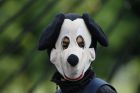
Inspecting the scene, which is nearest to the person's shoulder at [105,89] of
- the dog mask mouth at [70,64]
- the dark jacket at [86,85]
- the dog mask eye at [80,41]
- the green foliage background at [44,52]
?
the dark jacket at [86,85]

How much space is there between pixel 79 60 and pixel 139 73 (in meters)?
2.70

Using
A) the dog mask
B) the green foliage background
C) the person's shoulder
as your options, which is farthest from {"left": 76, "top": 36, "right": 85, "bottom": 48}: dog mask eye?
the green foliage background

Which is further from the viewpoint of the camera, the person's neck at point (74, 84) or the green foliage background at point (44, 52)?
the green foliage background at point (44, 52)

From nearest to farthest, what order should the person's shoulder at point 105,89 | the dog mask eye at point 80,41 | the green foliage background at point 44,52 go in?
the person's shoulder at point 105,89 < the dog mask eye at point 80,41 < the green foliage background at point 44,52

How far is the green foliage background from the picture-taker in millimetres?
5500

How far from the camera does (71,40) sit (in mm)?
2916

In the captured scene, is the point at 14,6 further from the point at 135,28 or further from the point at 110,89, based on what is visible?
the point at 110,89

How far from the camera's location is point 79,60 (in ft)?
9.43

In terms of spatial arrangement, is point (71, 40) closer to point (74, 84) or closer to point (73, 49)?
point (73, 49)

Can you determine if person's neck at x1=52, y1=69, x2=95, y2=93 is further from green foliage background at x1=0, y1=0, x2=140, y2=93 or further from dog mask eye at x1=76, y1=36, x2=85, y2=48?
green foliage background at x1=0, y1=0, x2=140, y2=93

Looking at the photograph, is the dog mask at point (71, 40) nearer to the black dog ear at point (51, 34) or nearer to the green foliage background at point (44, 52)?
the black dog ear at point (51, 34)

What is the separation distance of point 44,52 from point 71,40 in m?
2.92

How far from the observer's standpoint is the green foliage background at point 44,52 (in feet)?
18.0

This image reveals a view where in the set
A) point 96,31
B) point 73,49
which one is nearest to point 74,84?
point 73,49
